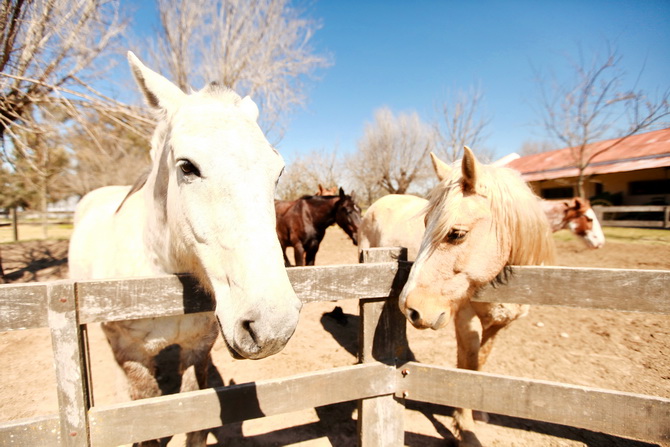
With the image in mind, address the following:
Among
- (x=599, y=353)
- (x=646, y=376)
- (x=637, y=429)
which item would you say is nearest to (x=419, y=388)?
(x=637, y=429)

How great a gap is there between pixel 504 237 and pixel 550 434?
2.05 metres

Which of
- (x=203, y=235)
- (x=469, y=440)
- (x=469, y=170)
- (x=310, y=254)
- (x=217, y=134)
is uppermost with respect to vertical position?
(x=217, y=134)

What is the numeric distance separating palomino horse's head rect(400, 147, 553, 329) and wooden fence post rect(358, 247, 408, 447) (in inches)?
8.3

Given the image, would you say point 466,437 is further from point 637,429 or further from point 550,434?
point 637,429

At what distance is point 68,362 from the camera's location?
1.31 m

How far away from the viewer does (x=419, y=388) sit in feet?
6.26

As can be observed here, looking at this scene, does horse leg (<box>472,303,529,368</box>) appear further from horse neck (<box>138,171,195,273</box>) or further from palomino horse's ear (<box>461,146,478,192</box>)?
horse neck (<box>138,171,195,273</box>)

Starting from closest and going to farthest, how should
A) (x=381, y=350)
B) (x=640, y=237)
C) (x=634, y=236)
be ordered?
(x=381, y=350)
(x=640, y=237)
(x=634, y=236)

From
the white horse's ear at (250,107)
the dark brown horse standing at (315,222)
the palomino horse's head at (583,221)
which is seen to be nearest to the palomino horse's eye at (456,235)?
the white horse's ear at (250,107)

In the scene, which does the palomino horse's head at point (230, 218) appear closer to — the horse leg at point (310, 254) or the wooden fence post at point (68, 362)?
the wooden fence post at point (68, 362)

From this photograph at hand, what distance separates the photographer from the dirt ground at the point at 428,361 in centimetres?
269

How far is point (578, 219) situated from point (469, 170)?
532 centimetres

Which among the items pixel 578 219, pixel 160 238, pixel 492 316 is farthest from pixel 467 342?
pixel 578 219

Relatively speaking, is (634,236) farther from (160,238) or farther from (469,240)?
(160,238)
